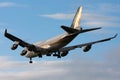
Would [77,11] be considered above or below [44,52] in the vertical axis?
above

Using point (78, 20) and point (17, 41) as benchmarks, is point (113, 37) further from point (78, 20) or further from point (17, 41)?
point (17, 41)

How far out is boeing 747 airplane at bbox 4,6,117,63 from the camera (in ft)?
547

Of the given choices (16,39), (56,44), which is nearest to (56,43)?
(56,44)

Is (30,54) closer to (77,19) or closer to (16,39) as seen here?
(77,19)

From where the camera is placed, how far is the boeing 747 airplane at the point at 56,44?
547 feet

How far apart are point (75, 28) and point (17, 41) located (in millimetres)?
14250

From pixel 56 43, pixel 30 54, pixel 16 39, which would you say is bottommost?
pixel 16 39

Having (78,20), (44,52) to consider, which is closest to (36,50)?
(44,52)

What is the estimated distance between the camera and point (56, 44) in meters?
171

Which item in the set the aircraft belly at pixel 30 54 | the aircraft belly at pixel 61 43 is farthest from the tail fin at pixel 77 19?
the aircraft belly at pixel 30 54

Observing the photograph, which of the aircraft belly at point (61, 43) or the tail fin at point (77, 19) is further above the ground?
the tail fin at point (77, 19)

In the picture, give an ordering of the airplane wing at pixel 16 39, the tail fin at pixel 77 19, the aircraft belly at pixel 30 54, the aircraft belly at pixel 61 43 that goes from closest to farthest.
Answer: the airplane wing at pixel 16 39
the aircraft belly at pixel 61 43
the tail fin at pixel 77 19
the aircraft belly at pixel 30 54

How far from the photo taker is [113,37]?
6969 inches

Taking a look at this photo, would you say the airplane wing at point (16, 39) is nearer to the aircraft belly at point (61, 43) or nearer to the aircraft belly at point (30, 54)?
the aircraft belly at point (61, 43)
